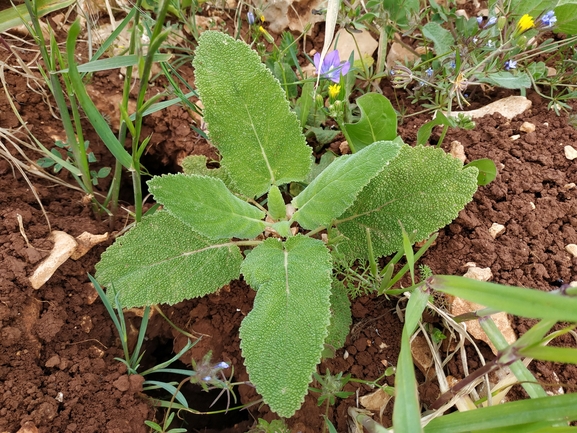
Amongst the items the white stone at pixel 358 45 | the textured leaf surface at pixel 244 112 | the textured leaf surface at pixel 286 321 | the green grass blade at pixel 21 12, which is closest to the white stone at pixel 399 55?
the white stone at pixel 358 45

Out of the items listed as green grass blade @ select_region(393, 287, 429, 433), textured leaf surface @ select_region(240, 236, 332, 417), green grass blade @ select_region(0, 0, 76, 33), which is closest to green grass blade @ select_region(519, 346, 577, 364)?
green grass blade @ select_region(393, 287, 429, 433)

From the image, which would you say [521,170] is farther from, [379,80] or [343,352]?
[343,352]

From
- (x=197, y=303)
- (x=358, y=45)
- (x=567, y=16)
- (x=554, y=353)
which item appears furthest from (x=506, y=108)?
(x=197, y=303)

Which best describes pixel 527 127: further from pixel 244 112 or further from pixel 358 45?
pixel 244 112

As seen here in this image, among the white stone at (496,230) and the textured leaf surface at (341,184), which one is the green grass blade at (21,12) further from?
the white stone at (496,230)

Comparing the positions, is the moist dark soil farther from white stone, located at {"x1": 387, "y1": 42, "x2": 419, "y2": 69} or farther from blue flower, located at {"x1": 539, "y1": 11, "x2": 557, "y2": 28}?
white stone, located at {"x1": 387, "y1": 42, "x2": 419, "y2": 69}
